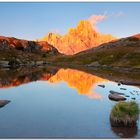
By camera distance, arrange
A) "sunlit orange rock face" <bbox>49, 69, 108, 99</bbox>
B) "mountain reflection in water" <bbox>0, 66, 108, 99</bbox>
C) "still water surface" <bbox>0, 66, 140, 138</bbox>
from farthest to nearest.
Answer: "mountain reflection in water" <bbox>0, 66, 108, 99</bbox> < "sunlit orange rock face" <bbox>49, 69, 108, 99</bbox> < "still water surface" <bbox>0, 66, 140, 138</bbox>

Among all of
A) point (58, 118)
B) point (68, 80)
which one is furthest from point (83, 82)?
point (58, 118)

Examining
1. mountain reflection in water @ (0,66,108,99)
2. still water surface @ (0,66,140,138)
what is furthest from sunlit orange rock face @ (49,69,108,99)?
still water surface @ (0,66,140,138)

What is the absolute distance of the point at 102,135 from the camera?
99.5 ft

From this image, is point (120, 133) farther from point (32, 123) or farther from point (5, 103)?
point (5, 103)

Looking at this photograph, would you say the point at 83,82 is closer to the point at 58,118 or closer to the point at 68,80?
the point at 68,80

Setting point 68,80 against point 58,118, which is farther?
point 68,80

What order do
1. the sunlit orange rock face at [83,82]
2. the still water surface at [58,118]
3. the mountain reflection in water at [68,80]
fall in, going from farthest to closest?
the mountain reflection in water at [68,80], the sunlit orange rock face at [83,82], the still water surface at [58,118]

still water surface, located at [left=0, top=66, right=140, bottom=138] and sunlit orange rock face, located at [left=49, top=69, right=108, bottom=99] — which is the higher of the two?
sunlit orange rock face, located at [left=49, top=69, right=108, bottom=99]

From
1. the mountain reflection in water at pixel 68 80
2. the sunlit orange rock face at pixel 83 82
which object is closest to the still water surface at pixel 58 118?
the sunlit orange rock face at pixel 83 82

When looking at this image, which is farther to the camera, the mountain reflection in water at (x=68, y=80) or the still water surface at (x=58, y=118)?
the mountain reflection in water at (x=68, y=80)

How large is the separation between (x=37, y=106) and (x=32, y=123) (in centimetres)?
1238

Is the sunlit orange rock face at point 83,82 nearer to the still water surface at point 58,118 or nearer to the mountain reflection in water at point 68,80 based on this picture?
the mountain reflection in water at point 68,80

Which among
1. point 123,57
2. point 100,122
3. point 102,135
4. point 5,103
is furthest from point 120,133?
point 123,57

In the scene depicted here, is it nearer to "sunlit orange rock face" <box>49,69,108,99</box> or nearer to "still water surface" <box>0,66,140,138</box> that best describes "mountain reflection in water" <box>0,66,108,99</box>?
"sunlit orange rock face" <box>49,69,108,99</box>
